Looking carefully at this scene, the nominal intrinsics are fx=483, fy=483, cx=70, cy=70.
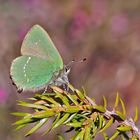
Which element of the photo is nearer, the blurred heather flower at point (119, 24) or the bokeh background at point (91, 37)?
the bokeh background at point (91, 37)

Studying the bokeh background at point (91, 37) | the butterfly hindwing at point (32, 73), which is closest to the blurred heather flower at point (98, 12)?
the bokeh background at point (91, 37)

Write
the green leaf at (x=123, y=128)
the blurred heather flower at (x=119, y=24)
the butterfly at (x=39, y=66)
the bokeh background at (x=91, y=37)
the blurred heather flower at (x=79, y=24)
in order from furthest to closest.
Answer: the blurred heather flower at (x=119, y=24) → the blurred heather flower at (x=79, y=24) → the bokeh background at (x=91, y=37) → the butterfly at (x=39, y=66) → the green leaf at (x=123, y=128)

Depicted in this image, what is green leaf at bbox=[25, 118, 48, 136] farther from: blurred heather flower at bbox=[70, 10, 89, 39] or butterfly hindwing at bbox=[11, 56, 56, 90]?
blurred heather flower at bbox=[70, 10, 89, 39]

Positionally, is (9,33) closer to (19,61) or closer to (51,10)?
(51,10)

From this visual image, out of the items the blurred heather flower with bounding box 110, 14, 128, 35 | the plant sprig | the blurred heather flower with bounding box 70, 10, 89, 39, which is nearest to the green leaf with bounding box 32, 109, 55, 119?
the plant sprig

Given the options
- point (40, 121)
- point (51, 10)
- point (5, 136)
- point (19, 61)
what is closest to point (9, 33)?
point (51, 10)

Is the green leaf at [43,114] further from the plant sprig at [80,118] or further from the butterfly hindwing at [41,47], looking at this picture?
the butterfly hindwing at [41,47]

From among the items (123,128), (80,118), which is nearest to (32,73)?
(80,118)
